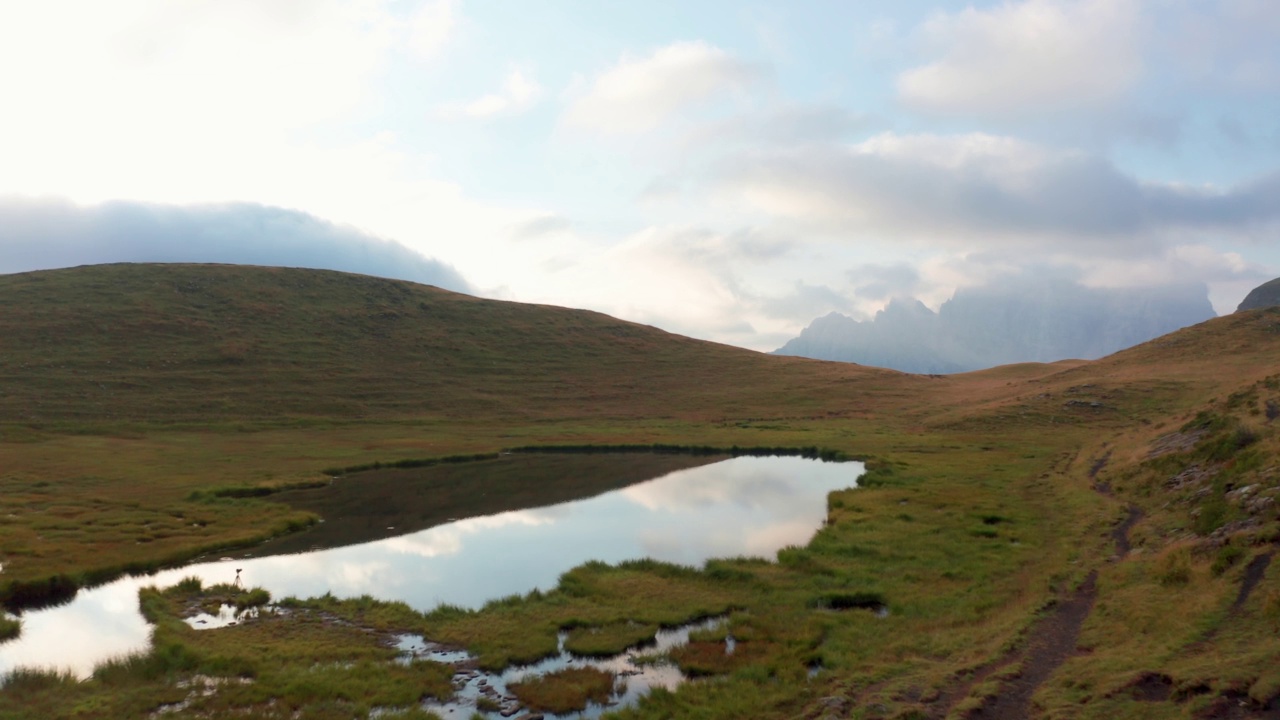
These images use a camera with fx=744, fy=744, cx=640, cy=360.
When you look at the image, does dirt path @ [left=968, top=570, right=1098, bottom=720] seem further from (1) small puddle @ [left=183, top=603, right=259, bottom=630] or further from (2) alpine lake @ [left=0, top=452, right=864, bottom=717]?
(1) small puddle @ [left=183, top=603, right=259, bottom=630]

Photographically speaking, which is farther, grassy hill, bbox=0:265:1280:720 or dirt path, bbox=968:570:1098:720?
grassy hill, bbox=0:265:1280:720

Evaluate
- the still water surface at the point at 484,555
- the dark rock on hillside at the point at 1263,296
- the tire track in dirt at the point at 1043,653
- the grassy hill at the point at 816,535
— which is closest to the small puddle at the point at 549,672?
the grassy hill at the point at 816,535

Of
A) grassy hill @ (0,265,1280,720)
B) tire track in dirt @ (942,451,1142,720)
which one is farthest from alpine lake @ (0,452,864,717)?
tire track in dirt @ (942,451,1142,720)

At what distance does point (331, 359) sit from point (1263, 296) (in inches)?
7936

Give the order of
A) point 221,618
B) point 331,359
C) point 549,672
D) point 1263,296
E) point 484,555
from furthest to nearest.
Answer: point 1263,296, point 331,359, point 484,555, point 221,618, point 549,672

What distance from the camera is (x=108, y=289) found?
5310 inches

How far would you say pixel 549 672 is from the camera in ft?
63.6

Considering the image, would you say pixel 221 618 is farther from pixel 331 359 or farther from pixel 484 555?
pixel 331 359

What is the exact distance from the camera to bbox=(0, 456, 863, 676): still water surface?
2352cm

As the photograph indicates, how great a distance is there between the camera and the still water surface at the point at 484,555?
23516 millimetres

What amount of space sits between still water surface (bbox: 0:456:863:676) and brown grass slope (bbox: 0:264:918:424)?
57068 mm

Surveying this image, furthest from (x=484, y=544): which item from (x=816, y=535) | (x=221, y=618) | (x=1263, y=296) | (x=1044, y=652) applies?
(x=1263, y=296)

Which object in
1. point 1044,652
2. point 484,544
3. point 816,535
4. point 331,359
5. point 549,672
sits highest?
point 331,359

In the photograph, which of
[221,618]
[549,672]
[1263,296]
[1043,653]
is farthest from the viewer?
[1263,296]
